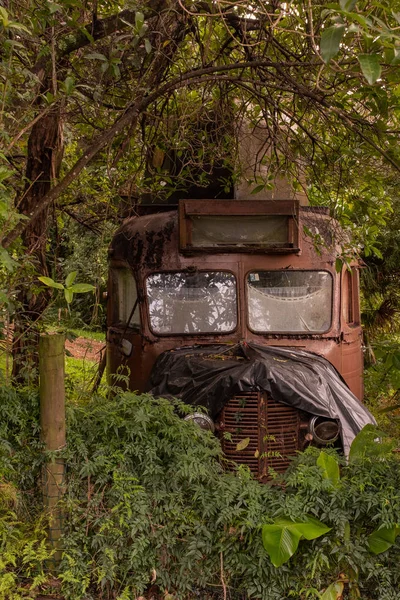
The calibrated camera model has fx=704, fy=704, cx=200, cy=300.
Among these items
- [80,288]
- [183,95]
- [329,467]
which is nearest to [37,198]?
[183,95]

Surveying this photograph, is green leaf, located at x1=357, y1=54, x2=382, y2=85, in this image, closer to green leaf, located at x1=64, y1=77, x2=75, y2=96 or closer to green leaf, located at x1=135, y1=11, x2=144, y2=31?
green leaf, located at x1=135, y1=11, x2=144, y2=31

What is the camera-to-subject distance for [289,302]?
6469mm

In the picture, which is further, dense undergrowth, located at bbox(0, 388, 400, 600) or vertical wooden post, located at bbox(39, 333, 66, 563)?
vertical wooden post, located at bbox(39, 333, 66, 563)

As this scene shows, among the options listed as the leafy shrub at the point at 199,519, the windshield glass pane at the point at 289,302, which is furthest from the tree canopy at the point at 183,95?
the leafy shrub at the point at 199,519

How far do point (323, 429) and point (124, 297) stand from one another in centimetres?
274

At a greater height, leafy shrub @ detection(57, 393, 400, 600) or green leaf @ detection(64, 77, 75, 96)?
green leaf @ detection(64, 77, 75, 96)

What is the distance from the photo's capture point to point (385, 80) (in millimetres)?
4941

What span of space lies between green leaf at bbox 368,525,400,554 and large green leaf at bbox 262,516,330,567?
280 mm

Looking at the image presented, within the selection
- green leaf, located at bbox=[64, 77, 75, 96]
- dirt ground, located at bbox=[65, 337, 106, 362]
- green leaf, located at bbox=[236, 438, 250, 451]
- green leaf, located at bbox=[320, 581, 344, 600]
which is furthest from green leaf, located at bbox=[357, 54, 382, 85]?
dirt ground, located at bbox=[65, 337, 106, 362]

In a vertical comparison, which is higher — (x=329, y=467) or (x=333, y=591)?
(x=329, y=467)

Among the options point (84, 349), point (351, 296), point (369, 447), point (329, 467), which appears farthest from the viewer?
point (84, 349)

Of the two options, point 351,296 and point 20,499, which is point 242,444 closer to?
point 20,499

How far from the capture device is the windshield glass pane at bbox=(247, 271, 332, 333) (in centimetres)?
638

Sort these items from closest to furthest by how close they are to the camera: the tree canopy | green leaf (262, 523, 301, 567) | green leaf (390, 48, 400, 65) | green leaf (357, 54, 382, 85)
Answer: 1. green leaf (357, 54, 382, 85)
2. green leaf (390, 48, 400, 65)
3. green leaf (262, 523, 301, 567)
4. the tree canopy
